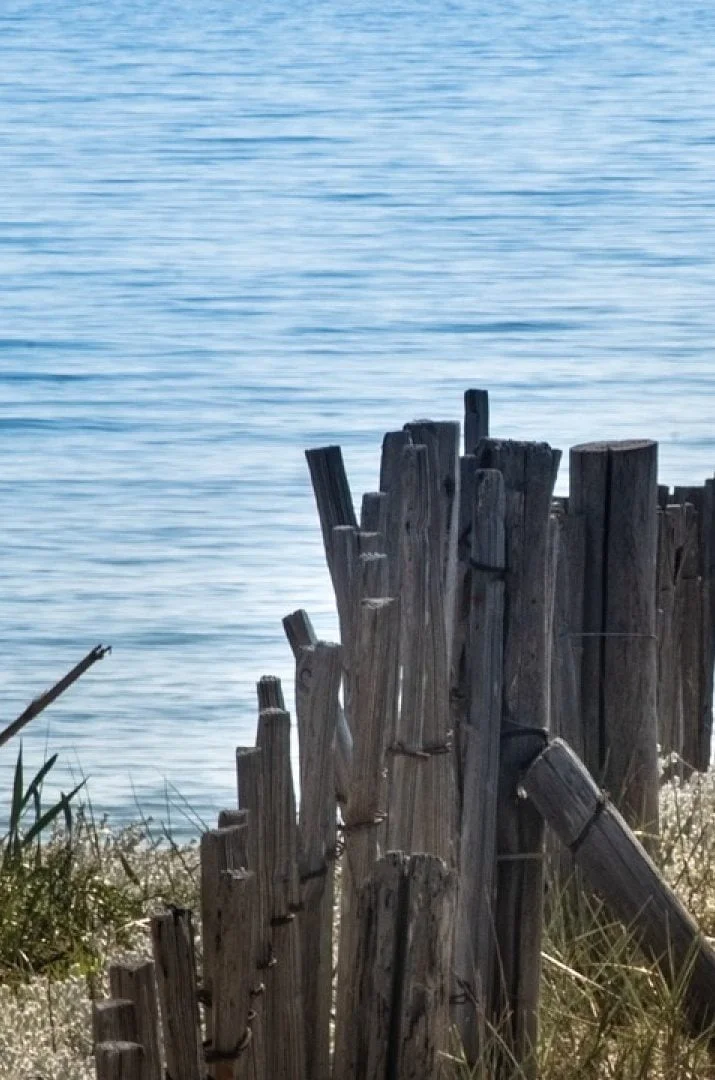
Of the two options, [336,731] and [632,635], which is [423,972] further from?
[632,635]

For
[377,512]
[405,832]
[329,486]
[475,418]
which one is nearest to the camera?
[405,832]

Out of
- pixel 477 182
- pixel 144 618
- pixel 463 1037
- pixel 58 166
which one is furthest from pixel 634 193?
pixel 463 1037

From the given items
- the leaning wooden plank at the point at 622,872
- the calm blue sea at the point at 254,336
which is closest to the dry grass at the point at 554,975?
the leaning wooden plank at the point at 622,872

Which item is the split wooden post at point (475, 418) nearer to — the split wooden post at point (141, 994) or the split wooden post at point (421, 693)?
the split wooden post at point (421, 693)

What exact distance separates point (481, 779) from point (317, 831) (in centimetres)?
27

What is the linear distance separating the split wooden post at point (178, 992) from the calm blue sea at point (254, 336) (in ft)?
9.77

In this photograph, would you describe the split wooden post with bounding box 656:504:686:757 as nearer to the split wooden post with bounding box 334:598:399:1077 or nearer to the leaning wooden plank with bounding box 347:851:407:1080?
the split wooden post with bounding box 334:598:399:1077

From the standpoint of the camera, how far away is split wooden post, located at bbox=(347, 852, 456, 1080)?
8.80ft

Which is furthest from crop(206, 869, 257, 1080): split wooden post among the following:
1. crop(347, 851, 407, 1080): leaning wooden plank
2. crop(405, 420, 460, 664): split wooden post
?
crop(405, 420, 460, 664): split wooden post

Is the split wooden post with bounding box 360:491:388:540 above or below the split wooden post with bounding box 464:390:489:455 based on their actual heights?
below

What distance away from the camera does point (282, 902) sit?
108 inches

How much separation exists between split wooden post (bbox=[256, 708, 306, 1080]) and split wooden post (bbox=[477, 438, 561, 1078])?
37 cm

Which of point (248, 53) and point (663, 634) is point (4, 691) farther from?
point (248, 53)

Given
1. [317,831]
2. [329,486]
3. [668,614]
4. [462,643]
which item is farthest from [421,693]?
[668,614]
